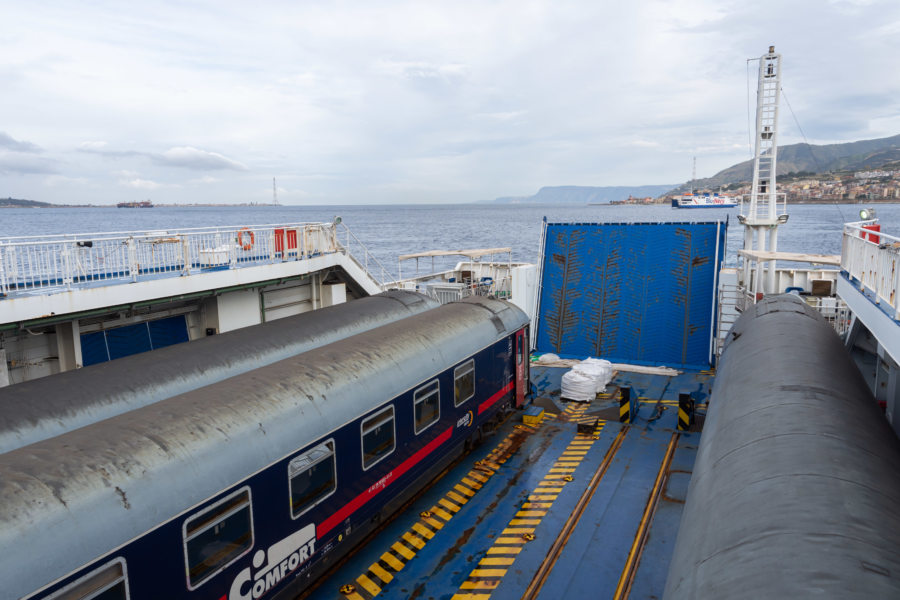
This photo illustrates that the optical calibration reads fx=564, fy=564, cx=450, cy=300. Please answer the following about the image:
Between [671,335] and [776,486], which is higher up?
[776,486]

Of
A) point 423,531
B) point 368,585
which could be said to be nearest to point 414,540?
point 423,531

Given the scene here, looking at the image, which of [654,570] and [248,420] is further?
[654,570]

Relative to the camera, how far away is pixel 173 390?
795 centimetres

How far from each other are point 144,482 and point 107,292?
607 cm

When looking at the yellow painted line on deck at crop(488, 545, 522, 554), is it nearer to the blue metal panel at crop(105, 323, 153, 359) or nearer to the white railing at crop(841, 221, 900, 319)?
the white railing at crop(841, 221, 900, 319)

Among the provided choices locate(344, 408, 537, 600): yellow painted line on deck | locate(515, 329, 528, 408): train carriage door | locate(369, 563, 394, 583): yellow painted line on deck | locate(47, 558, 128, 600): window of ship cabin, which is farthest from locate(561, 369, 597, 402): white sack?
locate(47, 558, 128, 600): window of ship cabin

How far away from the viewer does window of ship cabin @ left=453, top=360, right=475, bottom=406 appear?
11023mm

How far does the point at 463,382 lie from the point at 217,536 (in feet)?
20.0

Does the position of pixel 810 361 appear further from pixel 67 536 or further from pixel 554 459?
pixel 67 536

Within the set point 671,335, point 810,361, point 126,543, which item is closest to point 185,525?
point 126,543

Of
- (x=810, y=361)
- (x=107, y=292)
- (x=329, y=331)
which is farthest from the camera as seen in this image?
(x=329, y=331)

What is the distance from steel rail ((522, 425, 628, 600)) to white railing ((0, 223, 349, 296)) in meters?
8.60

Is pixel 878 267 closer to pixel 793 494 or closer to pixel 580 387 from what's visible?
pixel 793 494

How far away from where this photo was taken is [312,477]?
7309 millimetres
